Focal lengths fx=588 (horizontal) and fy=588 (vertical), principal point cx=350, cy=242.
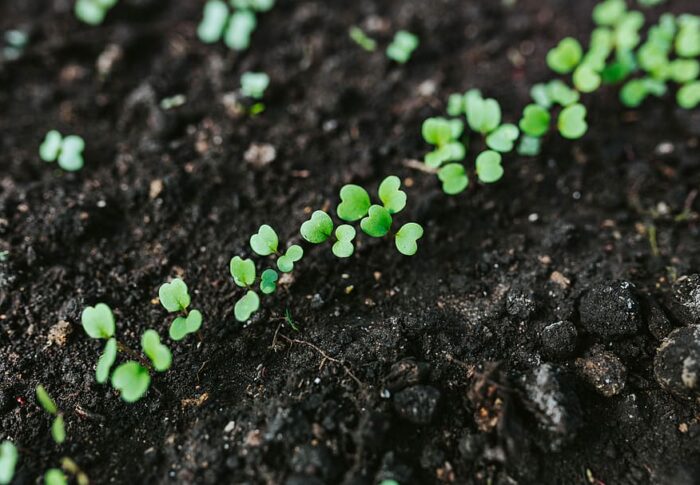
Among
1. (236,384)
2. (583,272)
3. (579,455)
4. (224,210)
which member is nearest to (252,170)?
(224,210)

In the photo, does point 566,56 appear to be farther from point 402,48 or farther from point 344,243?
point 344,243

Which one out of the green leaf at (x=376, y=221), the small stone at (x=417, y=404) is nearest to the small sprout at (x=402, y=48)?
the green leaf at (x=376, y=221)

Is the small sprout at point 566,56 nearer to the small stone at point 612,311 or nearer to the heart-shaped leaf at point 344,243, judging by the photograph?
the small stone at point 612,311

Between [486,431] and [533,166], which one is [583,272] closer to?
[533,166]

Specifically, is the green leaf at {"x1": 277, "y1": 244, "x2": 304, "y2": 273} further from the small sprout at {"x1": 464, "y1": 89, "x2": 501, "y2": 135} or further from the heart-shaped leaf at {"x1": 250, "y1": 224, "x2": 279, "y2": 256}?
the small sprout at {"x1": 464, "y1": 89, "x2": 501, "y2": 135}

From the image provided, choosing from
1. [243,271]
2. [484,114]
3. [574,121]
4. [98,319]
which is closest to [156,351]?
[98,319]

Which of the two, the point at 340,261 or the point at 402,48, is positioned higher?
the point at 402,48
